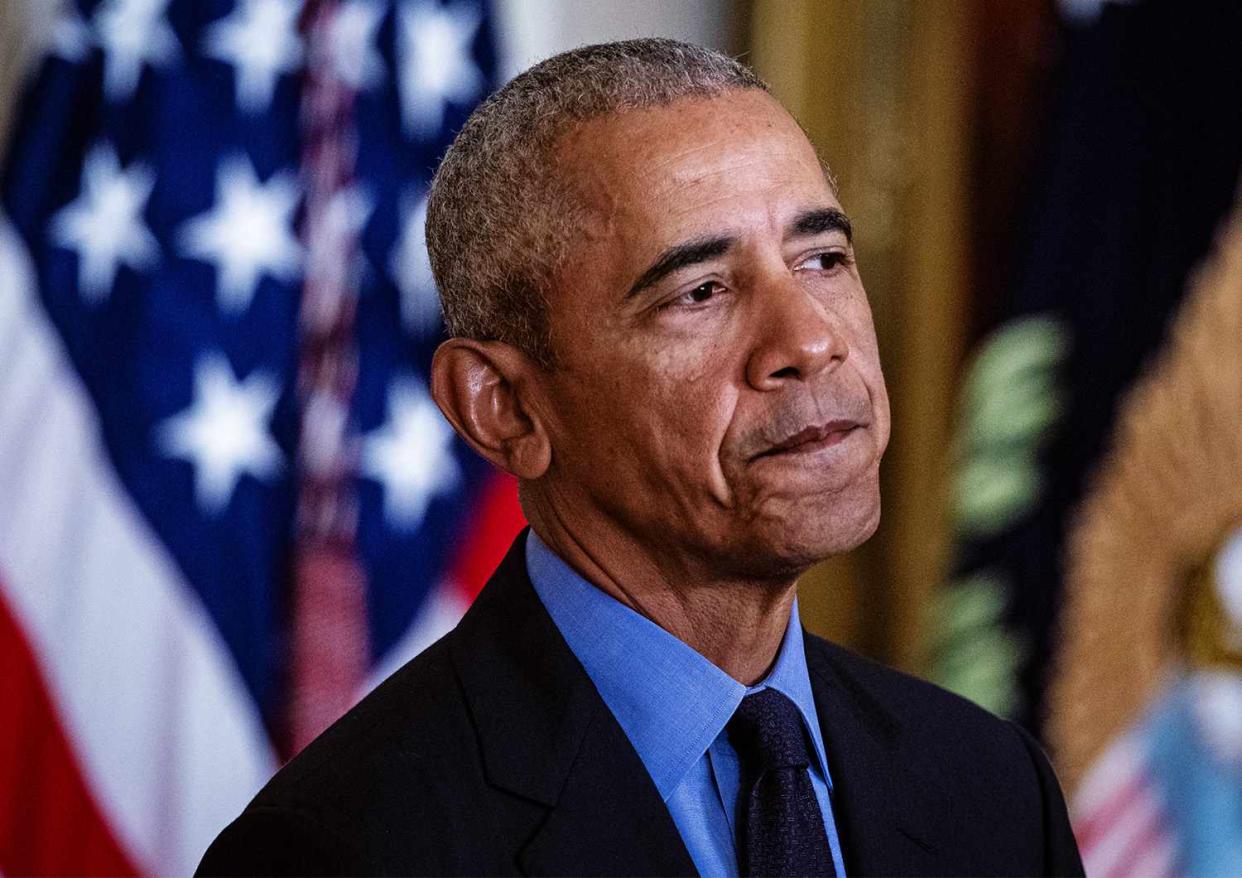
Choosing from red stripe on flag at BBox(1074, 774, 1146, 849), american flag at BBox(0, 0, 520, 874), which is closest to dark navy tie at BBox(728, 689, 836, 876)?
american flag at BBox(0, 0, 520, 874)

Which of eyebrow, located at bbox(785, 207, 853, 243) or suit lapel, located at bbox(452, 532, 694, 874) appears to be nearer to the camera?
→ suit lapel, located at bbox(452, 532, 694, 874)

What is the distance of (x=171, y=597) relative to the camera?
3.10 metres

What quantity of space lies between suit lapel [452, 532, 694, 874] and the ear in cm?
21

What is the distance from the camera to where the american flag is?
3.03m

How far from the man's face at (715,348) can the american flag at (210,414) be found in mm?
1592

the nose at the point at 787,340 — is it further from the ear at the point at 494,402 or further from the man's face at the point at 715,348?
the ear at the point at 494,402

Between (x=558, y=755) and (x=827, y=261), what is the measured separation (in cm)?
68

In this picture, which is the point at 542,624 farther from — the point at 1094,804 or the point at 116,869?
the point at 1094,804

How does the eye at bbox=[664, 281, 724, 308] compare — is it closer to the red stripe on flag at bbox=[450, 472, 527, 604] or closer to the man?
the man

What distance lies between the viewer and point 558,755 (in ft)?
5.22

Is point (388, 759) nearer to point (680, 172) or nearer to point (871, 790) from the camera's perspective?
point (871, 790)

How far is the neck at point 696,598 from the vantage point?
1.77 m

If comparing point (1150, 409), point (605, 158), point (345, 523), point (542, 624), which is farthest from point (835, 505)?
point (1150, 409)

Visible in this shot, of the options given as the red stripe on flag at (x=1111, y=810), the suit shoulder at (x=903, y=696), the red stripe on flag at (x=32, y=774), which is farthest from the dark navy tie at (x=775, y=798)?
the red stripe on flag at (x=1111, y=810)
